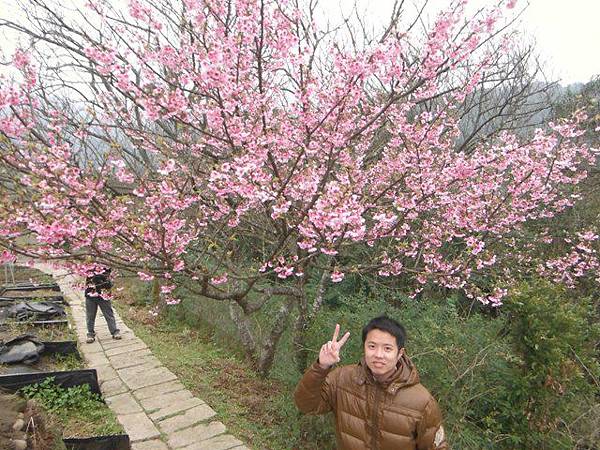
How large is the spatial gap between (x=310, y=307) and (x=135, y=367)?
2544mm

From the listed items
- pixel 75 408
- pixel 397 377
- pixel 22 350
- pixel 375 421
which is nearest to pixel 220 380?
pixel 75 408

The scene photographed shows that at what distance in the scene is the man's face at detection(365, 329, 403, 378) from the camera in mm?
2092

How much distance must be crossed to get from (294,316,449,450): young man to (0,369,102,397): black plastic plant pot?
343 centimetres

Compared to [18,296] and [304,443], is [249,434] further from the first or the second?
[18,296]

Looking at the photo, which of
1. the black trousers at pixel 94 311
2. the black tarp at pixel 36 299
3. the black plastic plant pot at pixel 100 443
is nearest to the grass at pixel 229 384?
the black trousers at pixel 94 311

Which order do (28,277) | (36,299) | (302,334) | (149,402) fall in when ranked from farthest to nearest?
(28,277), (36,299), (302,334), (149,402)

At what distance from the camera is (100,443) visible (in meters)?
3.49

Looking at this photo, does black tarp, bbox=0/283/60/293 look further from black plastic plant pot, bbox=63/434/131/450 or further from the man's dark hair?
the man's dark hair

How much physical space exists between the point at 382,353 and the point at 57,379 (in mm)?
4020

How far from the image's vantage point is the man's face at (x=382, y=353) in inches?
82.4

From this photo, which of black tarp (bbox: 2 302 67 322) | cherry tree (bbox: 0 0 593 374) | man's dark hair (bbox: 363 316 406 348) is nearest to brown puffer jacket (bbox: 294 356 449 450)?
man's dark hair (bbox: 363 316 406 348)

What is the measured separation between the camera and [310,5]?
17.6 feet

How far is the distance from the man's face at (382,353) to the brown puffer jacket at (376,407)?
0.06m

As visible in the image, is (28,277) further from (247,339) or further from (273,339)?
(273,339)
